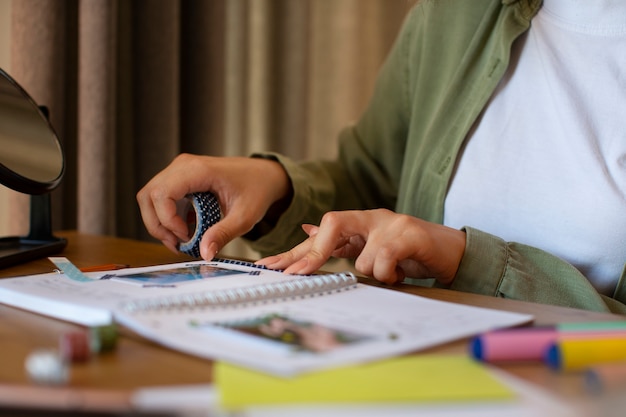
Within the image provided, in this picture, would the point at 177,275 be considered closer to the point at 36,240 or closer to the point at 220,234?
the point at 220,234

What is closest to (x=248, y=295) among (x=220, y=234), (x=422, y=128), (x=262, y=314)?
(x=262, y=314)

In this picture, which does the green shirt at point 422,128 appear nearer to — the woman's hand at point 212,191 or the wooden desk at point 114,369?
the woman's hand at point 212,191

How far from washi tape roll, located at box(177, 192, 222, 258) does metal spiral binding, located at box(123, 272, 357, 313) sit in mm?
224

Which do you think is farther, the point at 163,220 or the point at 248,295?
the point at 163,220

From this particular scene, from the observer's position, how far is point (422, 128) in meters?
1.00

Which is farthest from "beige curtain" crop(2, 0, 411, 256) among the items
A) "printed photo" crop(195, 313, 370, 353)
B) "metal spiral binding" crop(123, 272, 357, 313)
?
"printed photo" crop(195, 313, 370, 353)

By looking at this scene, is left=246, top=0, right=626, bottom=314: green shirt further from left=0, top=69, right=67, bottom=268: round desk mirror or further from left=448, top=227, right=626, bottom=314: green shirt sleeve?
left=0, top=69, right=67, bottom=268: round desk mirror

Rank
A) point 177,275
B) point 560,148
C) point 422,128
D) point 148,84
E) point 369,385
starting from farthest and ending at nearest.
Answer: point 148,84
point 422,128
point 560,148
point 177,275
point 369,385


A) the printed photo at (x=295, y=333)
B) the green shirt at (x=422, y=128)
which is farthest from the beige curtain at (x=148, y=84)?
the printed photo at (x=295, y=333)

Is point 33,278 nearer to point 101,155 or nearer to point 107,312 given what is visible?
point 107,312

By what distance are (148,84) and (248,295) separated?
31.5 inches

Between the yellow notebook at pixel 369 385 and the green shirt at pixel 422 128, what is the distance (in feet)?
1.06

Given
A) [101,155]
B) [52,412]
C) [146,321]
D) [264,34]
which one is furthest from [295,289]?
[264,34]

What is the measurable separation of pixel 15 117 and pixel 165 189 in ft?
0.63
